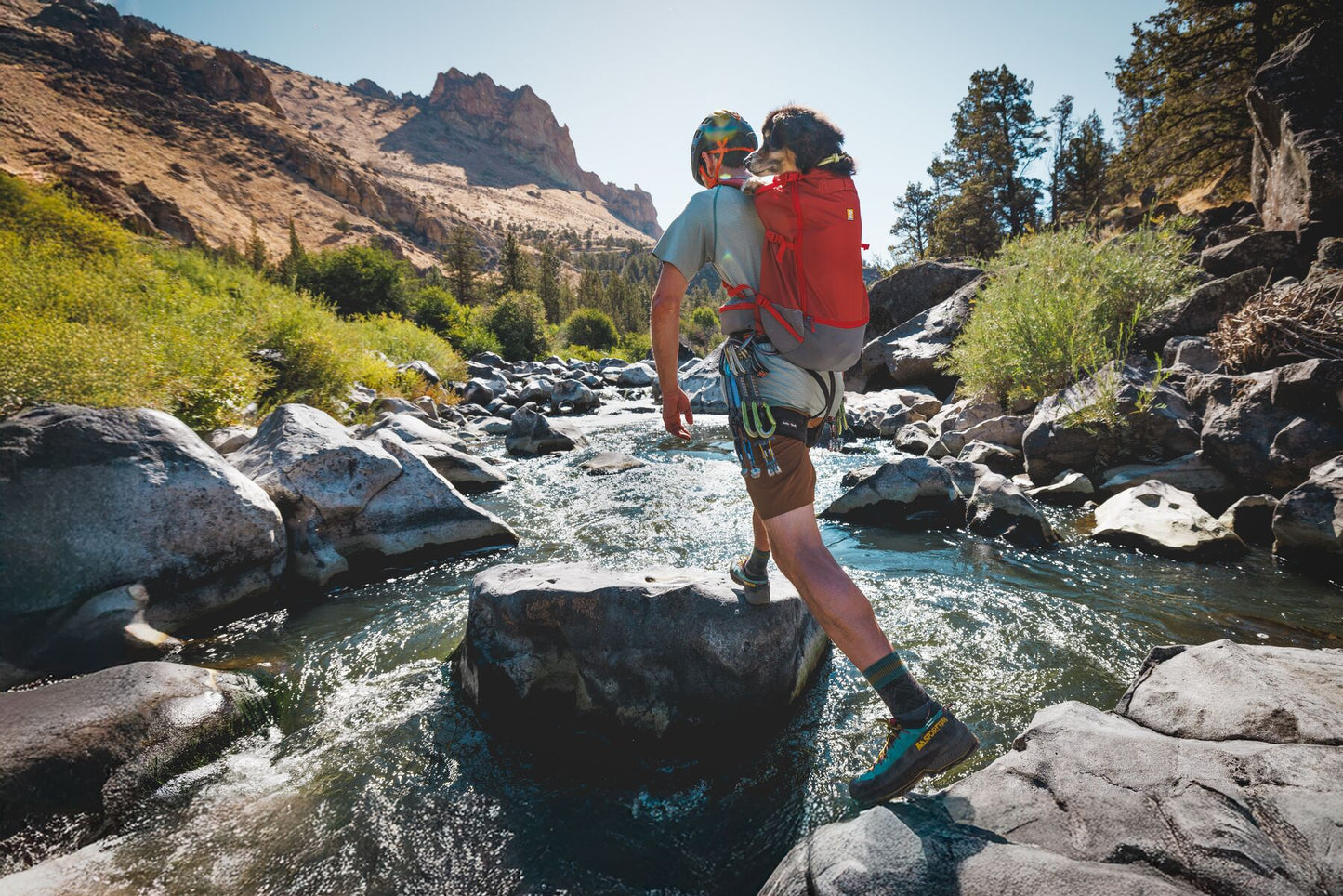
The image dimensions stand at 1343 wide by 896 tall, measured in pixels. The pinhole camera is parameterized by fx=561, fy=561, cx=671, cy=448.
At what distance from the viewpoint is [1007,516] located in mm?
6129

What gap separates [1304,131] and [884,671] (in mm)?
14591

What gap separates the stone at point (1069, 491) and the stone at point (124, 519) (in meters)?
8.68

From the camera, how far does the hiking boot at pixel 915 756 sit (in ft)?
7.05

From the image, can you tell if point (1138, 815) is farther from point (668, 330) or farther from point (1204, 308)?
point (1204, 308)

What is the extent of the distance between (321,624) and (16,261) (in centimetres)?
1084

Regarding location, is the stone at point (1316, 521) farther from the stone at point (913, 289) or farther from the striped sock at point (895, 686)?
the stone at point (913, 289)

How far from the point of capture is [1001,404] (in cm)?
1069

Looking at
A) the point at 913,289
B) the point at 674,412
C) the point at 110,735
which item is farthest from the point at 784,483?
the point at 913,289

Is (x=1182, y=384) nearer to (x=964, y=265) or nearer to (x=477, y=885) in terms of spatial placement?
(x=477, y=885)

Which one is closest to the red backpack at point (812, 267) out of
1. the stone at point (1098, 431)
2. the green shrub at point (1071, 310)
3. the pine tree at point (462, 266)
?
the stone at point (1098, 431)

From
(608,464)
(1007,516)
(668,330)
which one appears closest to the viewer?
(668,330)

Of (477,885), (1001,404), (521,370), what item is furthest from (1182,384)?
(521,370)

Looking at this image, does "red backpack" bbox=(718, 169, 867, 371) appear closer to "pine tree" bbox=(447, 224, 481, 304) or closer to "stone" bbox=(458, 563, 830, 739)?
"stone" bbox=(458, 563, 830, 739)

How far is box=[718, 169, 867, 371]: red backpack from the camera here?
2.38 meters
